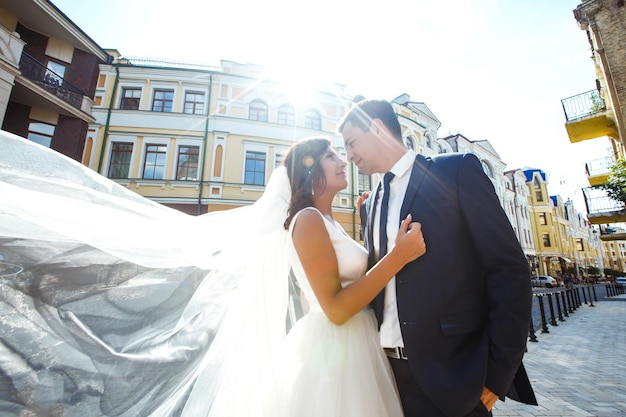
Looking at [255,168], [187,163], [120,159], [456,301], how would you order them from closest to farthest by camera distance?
[456,301] → [120,159] → [187,163] → [255,168]

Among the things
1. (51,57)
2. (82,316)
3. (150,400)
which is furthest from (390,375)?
(51,57)

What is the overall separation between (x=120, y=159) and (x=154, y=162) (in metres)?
1.77

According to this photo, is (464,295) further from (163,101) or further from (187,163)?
(163,101)

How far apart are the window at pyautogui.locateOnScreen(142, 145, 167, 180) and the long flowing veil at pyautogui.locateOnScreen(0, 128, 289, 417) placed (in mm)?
14572

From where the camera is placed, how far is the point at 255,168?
1616cm

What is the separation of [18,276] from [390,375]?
2366mm

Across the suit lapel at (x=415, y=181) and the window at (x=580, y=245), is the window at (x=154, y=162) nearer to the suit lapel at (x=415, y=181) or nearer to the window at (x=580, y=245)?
the suit lapel at (x=415, y=181)

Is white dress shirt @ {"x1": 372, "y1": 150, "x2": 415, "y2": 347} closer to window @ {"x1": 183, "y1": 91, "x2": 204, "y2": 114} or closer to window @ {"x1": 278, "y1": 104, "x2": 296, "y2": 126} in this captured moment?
window @ {"x1": 278, "y1": 104, "x2": 296, "y2": 126}

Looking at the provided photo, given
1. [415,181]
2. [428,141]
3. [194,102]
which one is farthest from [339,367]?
[428,141]

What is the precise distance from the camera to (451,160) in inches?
62.6

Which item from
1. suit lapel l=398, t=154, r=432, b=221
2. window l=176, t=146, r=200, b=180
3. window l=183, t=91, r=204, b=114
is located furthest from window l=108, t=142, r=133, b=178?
suit lapel l=398, t=154, r=432, b=221

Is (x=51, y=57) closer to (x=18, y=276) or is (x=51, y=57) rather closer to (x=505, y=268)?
(x=18, y=276)

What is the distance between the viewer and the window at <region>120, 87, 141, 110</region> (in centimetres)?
1588

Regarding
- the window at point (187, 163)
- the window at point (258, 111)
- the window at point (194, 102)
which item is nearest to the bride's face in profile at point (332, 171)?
the window at point (187, 163)
